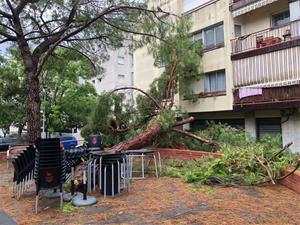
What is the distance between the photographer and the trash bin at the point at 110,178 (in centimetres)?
686

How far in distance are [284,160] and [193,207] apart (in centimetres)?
351

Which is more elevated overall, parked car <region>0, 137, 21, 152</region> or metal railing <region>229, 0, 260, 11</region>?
metal railing <region>229, 0, 260, 11</region>

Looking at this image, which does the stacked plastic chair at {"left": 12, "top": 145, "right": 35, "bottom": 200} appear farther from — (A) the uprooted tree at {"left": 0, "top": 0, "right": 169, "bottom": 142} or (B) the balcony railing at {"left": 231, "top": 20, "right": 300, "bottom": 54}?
(B) the balcony railing at {"left": 231, "top": 20, "right": 300, "bottom": 54}

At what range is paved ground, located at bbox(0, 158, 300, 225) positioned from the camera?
5203mm

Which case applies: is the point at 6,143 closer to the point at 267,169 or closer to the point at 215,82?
the point at 215,82

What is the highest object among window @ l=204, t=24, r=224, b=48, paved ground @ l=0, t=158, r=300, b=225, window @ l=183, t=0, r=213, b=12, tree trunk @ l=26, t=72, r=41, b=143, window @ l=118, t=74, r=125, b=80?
window @ l=183, t=0, r=213, b=12

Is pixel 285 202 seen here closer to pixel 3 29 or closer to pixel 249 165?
pixel 249 165

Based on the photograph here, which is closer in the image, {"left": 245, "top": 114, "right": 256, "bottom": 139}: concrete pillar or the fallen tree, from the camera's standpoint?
the fallen tree

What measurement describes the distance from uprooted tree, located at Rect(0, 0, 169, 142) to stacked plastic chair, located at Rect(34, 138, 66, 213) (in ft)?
23.6

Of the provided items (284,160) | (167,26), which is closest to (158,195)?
(284,160)

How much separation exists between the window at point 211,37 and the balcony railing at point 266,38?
1.25 meters

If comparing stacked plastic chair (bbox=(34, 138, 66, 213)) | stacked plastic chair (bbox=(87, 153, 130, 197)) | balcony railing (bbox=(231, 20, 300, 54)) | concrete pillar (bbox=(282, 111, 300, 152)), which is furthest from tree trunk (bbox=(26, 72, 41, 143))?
concrete pillar (bbox=(282, 111, 300, 152))

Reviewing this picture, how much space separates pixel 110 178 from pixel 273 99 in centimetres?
1033

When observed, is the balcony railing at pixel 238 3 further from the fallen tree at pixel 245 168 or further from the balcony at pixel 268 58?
the fallen tree at pixel 245 168
